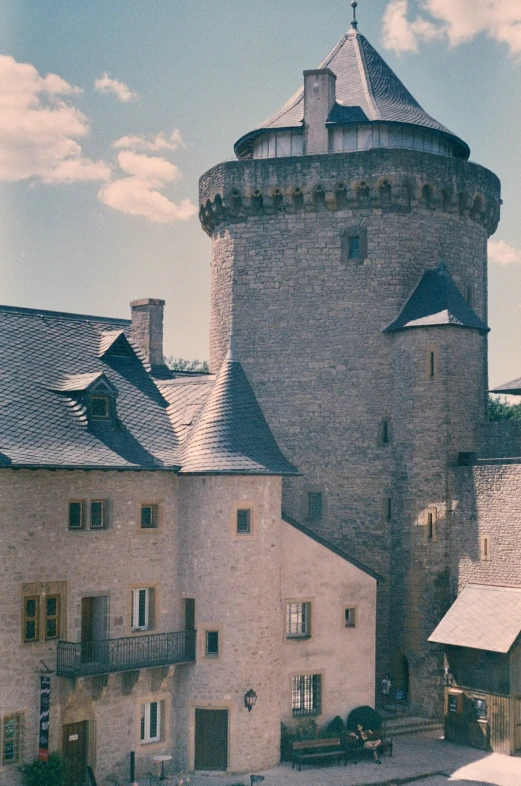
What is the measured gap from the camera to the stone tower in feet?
122

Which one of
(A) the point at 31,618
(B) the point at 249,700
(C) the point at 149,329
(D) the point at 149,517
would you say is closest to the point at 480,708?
(B) the point at 249,700

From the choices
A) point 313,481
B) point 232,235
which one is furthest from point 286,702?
point 232,235

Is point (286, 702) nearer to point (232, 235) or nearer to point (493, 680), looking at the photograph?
point (493, 680)

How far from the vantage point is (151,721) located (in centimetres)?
3178

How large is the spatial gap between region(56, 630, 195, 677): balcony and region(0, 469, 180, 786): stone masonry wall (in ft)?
1.22

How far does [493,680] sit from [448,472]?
7.07 m

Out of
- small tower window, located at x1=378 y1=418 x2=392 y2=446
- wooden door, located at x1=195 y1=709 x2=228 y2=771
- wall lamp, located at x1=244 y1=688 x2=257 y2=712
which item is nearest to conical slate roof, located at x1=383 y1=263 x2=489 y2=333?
small tower window, located at x1=378 y1=418 x2=392 y2=446

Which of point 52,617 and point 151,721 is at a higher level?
point 52,617

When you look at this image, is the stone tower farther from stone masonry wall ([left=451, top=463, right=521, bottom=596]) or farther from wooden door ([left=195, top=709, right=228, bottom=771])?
wooden door ([left=195, top=709, right=228, bottom=771])

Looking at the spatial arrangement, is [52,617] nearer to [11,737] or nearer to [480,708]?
[11,737]

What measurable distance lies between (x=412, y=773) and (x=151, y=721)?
771 cm

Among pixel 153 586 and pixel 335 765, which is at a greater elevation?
pixel 153 586

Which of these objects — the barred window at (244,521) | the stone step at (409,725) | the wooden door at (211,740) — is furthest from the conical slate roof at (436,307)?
the wooden door at (211,740)

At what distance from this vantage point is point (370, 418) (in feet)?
127
